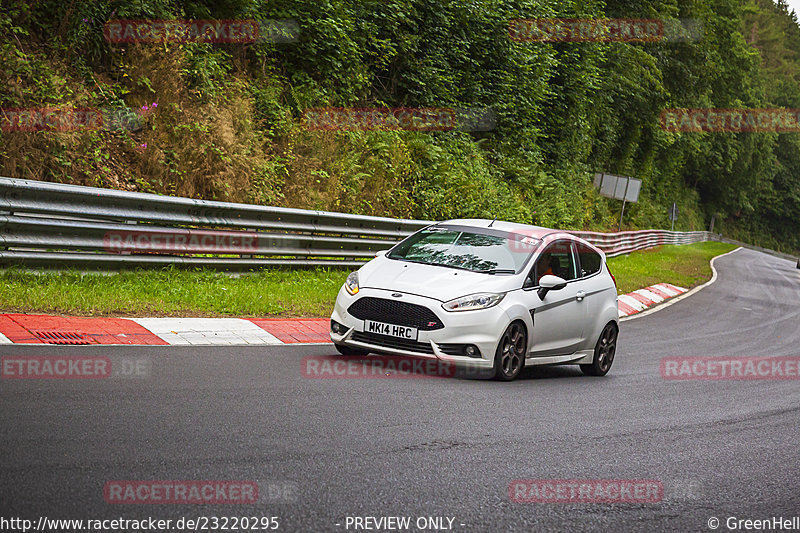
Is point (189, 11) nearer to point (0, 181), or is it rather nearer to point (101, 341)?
point (0, 181)

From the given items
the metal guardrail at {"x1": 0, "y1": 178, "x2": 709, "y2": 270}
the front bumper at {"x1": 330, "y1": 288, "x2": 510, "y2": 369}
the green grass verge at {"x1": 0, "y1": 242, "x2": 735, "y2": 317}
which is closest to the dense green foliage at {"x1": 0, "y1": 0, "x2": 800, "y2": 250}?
the metal guardrail at {"x1": 0, "y1": 178, "x2": 709, "y2": 270}

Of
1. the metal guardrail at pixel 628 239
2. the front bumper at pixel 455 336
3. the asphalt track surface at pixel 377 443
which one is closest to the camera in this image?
the asphalt track surface at pixel 377 443

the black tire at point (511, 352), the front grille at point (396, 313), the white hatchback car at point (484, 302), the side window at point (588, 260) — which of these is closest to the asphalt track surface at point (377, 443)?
the black tire at point (511, 352)

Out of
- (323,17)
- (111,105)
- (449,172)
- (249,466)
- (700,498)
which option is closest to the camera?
(249,466)

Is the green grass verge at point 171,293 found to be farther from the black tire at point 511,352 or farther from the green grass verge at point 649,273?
the green grass verge at point 649,273

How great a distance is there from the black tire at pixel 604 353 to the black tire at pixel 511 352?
5.46 ft

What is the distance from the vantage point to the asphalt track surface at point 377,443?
14.3 feet

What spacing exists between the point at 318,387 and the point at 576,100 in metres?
29.8

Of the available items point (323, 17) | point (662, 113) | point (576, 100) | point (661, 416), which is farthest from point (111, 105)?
point (662, 113)

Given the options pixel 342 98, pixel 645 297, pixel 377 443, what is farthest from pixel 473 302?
pixel 645 297

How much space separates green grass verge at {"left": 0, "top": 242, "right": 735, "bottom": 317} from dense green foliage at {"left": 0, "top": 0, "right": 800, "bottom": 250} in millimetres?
2583

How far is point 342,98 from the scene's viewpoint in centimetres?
2078

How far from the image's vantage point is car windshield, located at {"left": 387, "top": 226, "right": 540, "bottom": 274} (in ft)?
30.0

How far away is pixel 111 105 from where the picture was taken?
14.3 m
